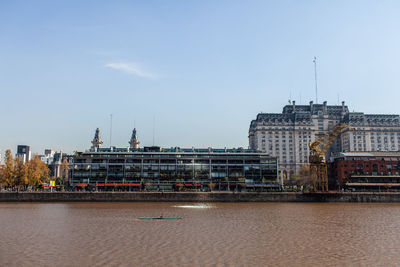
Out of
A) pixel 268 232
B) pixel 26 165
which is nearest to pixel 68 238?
pixel 268 232

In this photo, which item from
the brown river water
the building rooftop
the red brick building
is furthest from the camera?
the building rooftop

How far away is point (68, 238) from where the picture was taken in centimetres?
4384

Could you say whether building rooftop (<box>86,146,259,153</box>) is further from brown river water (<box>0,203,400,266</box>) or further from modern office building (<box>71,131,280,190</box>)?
brown river water (<box>0,203,400,266</box>)

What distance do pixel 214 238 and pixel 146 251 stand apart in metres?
10.3

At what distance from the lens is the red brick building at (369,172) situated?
159m

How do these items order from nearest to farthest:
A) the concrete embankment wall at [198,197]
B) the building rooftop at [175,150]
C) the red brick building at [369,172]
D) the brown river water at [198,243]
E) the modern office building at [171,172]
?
the brown river water at [198,243]
the concrete embankment wall at [198,197]
the modern office building at [171,172]
the red brick building at [369,172]
the building rooftop at [175,150]

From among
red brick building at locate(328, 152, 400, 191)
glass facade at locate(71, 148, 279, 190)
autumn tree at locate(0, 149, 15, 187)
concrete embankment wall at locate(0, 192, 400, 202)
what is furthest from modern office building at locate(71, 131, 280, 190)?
concrete embankment wall at locate(0, 192, 400, 202)

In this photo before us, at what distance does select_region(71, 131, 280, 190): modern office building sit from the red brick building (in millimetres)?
31337

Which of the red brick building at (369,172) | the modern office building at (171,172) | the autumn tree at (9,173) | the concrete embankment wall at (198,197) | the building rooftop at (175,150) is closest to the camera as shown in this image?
the concrete embankment wall at (198,197)

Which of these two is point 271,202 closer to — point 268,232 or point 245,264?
point 268,232

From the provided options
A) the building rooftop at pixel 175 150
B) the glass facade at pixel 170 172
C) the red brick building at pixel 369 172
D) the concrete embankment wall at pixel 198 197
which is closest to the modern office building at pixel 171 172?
the glass facade at pixel 170 172

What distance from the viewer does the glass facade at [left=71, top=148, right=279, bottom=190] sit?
156 meters

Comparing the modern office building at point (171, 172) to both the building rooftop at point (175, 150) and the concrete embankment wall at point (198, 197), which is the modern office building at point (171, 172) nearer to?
the building rooftop at point (175, 150)

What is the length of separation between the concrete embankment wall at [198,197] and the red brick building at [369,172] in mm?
43169
